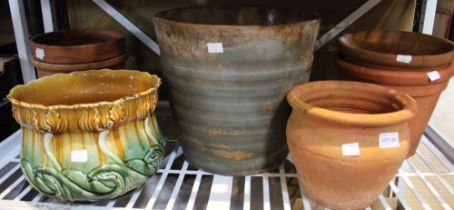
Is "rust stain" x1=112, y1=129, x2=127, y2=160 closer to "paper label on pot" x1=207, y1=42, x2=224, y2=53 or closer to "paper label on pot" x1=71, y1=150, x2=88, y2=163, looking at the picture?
"paper label on pot" x1=71, y1=150, x2=88, y2=163

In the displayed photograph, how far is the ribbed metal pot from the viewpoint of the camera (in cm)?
64

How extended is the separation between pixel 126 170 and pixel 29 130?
0.16m

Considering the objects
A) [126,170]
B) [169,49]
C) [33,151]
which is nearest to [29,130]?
[33,151]

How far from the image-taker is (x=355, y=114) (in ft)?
1.86

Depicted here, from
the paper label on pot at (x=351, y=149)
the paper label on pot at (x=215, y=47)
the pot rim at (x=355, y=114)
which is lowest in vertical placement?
the paper label on pot at (x=351, y=149)

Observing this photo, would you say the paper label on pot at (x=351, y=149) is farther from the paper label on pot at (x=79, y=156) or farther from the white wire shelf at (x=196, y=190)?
the paper label on pot at (x=79, y=156)

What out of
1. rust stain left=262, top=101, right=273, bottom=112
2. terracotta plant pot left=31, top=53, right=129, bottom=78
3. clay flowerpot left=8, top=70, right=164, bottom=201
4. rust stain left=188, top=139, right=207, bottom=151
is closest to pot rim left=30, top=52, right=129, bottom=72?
terracotta plant pot left=31, top=53, right=129, bottom=78

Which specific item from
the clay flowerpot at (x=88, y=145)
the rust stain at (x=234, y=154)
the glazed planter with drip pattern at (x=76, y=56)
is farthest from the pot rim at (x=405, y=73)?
the glazed planter with drip pattern at (x=76, y=56)

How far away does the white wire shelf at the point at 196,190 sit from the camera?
673mm

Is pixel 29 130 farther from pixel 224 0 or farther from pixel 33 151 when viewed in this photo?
pixel 224 0

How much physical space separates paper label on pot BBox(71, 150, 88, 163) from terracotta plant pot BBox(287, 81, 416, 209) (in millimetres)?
326

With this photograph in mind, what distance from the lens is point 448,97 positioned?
236 centimetres

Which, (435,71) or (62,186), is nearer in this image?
(62,186)

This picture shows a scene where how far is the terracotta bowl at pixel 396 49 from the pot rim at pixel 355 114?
0.06m
